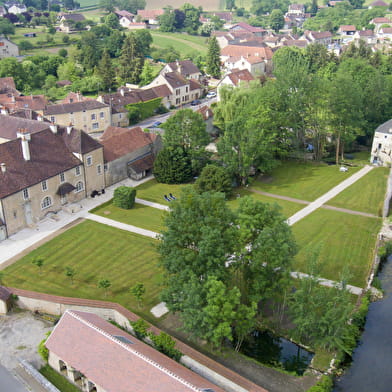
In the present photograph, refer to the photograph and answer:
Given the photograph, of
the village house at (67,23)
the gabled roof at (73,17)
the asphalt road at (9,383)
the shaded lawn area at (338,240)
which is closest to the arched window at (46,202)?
the asphalt road at (9,383)

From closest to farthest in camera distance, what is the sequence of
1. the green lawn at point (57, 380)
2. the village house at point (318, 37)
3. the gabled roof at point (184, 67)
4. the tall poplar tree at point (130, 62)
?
the green lawn at point (57, 380) → the gabled roof at point (184, 67) → the tall poplar tree at point (130, 62) → the village house at point (318, 37)

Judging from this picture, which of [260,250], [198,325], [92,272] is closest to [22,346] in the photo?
[92,272]

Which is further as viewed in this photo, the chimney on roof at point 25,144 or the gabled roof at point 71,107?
the gabled roof at point 71,107

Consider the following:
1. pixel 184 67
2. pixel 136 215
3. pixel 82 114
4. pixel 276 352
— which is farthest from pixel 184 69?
pixel 276 352

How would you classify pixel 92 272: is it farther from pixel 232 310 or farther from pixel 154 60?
Answer: pixel 154 60

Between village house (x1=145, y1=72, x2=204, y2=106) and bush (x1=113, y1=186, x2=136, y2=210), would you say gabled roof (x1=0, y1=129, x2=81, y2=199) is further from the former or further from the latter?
village house (x1=145, y1=72, x2=204, y2=106)

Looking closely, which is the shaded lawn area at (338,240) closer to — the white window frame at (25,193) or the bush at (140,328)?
the bush at (140,328)

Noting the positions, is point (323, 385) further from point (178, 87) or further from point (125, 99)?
point (178, 87)

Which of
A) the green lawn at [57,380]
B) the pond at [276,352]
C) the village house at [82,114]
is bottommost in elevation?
the pond at [276,352]
